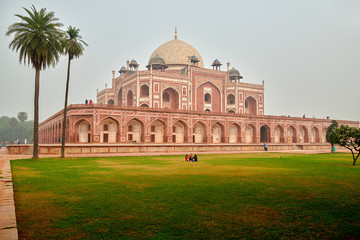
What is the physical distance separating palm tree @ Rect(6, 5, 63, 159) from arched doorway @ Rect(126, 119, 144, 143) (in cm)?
1792

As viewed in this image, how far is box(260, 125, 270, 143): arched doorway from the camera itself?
45.8 m

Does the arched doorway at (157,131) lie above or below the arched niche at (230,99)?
below

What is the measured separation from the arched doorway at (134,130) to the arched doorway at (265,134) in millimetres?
20978

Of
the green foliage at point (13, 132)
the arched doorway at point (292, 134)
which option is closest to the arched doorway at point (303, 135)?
the arched doorway at point (292, 134)

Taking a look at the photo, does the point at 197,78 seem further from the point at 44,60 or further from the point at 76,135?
the point at 44,60

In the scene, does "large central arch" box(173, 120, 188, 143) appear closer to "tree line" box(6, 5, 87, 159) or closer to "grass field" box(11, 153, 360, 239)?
"tree line" box(6, 5, 87, 159)

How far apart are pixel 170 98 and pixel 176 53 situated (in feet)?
33.5

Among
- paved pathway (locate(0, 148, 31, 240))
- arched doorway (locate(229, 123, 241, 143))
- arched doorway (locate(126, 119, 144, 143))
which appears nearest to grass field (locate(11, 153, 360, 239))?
paved pathway (locate(0, 148, 31, 240))

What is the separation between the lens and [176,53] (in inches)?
2046

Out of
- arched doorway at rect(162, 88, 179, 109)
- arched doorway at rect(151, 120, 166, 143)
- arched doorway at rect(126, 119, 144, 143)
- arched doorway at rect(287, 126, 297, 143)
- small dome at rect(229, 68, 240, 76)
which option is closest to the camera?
arched doorway at rect(126, 119, 144, 143)

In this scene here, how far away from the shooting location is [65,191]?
700 centimetres

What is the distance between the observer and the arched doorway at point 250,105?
54041 mm

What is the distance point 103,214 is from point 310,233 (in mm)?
3256

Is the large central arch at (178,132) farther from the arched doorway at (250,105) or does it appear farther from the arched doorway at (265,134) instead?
the arched doorway at (250,105)
